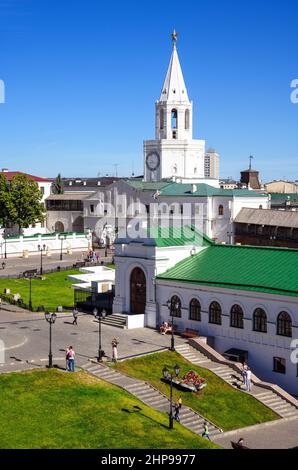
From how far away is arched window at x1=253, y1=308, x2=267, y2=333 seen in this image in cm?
3841

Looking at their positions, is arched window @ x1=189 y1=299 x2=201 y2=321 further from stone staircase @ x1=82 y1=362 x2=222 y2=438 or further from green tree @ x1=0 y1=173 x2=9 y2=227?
green tree @ x1=0 y1=173 x2=9 y2=227

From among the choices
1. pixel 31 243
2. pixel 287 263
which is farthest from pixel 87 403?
pixel 31 243

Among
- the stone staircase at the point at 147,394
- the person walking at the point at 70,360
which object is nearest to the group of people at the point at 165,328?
the stone staircase at the point at 147,394

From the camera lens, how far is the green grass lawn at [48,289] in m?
54.1

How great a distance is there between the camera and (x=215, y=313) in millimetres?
41031

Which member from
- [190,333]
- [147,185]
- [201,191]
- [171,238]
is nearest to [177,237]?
[171,238]

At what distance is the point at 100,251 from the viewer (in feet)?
278

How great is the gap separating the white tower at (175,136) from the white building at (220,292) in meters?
54.2

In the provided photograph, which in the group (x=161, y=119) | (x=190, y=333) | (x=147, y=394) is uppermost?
(x=161, y=119)

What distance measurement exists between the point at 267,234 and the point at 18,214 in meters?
29.9

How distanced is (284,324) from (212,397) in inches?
237

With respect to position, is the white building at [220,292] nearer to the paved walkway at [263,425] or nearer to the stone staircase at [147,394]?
the paved walkway at [263,425]

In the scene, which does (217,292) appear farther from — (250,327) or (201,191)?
(201,191)

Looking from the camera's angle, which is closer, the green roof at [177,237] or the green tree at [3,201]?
the green roof at [177,237]
